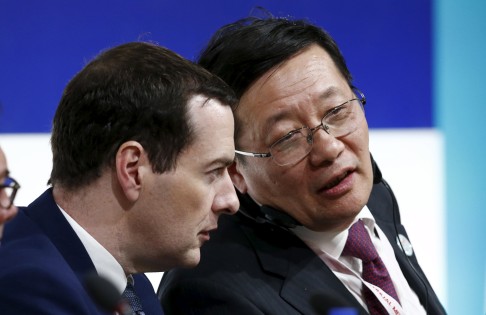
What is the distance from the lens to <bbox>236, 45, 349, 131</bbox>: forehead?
1738 millimetres

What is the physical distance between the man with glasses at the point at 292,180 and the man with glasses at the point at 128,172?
0.79 ft

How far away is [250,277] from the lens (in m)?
1.69

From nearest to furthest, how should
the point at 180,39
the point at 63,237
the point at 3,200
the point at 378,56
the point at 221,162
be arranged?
the point at 3,200 < the point at 63,237 < the point at 221,162 < the point at 180,39 < the point at 378,56

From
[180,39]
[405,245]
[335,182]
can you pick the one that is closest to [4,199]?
[335,182]

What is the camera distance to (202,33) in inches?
105

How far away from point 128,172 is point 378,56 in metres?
1.55

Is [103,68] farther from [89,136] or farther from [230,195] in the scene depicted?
[230,195]

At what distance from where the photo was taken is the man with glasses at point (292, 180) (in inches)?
67.6

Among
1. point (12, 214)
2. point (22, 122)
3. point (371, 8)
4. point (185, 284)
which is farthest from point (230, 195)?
point (371, 8)

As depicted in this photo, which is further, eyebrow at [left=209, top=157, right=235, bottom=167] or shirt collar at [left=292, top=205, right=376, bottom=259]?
shirt collar at [left=292, top=205, right=376, bottom=259]

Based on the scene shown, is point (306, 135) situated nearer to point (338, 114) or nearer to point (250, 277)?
point (338, 114)

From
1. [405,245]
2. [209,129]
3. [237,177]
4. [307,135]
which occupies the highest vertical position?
[209,129]

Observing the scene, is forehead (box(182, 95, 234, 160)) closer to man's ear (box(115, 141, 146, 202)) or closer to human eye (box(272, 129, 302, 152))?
man's ear (box(115, 141, 146, 202))

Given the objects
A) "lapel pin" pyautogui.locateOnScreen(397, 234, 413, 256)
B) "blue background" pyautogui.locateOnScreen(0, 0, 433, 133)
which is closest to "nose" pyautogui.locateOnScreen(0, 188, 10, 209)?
"lapel pin" pyautogui.locateOnScreen(397, 234, 413, 256)
